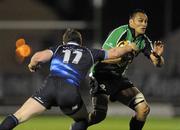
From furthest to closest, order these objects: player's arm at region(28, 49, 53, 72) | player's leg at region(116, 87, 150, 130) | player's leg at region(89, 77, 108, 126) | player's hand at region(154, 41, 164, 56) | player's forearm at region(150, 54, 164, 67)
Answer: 1. player's leg at region(89, 77, 108, 126)
2. player's leg at region(116, 87, 150, 130)
3. player's forearm at region(150, 54, 164, 67)
4. player's hand at region(154, 41, 164, 56)
5. player's arm at region(28, 49, 53, 72)

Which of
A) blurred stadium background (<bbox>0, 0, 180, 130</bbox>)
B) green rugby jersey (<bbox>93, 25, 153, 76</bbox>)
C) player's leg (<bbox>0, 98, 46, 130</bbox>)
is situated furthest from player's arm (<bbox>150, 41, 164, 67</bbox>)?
blurred stadium background (<bbox>0, 0, 180, 130</bbox>)

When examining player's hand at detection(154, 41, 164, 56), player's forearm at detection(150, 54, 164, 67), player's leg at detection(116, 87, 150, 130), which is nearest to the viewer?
player's hand at detection(154, 41, 164, 56)

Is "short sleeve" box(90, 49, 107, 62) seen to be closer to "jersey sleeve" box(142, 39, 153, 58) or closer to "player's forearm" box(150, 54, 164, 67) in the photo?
"player's forearm" box(150, 54, 164, 67)

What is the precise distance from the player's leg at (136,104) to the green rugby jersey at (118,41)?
0.36 meters

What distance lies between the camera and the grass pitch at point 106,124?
16656 millimetres

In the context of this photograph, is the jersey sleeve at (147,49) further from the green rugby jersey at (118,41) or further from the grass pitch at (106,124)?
the grass pitch at (106,124)

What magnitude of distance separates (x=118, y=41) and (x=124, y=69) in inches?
23.5

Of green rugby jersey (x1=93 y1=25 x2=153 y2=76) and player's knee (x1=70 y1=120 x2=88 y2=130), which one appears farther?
green rugby jersey (x1=93 y1=25 x2=153 y2=76)

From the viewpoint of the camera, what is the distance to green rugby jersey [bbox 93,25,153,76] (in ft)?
40.6

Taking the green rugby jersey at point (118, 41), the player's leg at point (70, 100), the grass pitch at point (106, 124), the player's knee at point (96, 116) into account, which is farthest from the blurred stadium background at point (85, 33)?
the player's leg at point (70, 100)

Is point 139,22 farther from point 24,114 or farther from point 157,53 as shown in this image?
point 24,114

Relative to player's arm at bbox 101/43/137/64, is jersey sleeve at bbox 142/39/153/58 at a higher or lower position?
lower

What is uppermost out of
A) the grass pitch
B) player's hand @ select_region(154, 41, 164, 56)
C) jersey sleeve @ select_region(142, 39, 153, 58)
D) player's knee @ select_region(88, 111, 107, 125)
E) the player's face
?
the player's face

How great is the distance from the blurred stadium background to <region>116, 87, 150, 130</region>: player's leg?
826 centimetres
